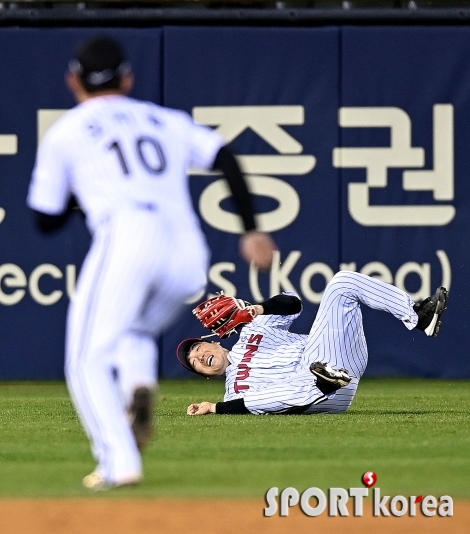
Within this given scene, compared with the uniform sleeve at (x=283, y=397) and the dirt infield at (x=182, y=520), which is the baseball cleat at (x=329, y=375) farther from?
the dirt infield at (x=182, y=520)

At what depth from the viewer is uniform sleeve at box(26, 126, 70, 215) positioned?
4.33 meters

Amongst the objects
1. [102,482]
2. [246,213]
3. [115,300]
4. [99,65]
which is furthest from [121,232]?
[102,482]

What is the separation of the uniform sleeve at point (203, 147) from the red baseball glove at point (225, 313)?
268 centimetres

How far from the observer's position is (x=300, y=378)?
23.2ft

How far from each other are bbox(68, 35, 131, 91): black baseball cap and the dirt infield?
4.39ft

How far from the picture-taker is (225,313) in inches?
281

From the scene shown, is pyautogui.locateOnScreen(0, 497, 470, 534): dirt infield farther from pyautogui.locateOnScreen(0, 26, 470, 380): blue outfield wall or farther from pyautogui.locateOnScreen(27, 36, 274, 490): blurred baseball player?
pyautogui.locateOnScreen(0, 26, 470, 380): blue outfield wall

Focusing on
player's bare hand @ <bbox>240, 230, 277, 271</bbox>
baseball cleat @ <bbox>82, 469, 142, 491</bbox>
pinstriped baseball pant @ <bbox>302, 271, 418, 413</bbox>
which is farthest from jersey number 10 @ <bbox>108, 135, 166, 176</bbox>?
→ pinstriped baseball pant @ <bbox>302, 271, 418, 413</bbox>

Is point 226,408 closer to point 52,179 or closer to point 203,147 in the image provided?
point 203,147

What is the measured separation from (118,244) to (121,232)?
4cm

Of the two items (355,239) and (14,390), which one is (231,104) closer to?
(355,239)

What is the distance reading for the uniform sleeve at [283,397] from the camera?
7074 millimetres

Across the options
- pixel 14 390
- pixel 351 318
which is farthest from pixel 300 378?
pixel 14 390

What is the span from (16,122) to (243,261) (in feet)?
7.18
